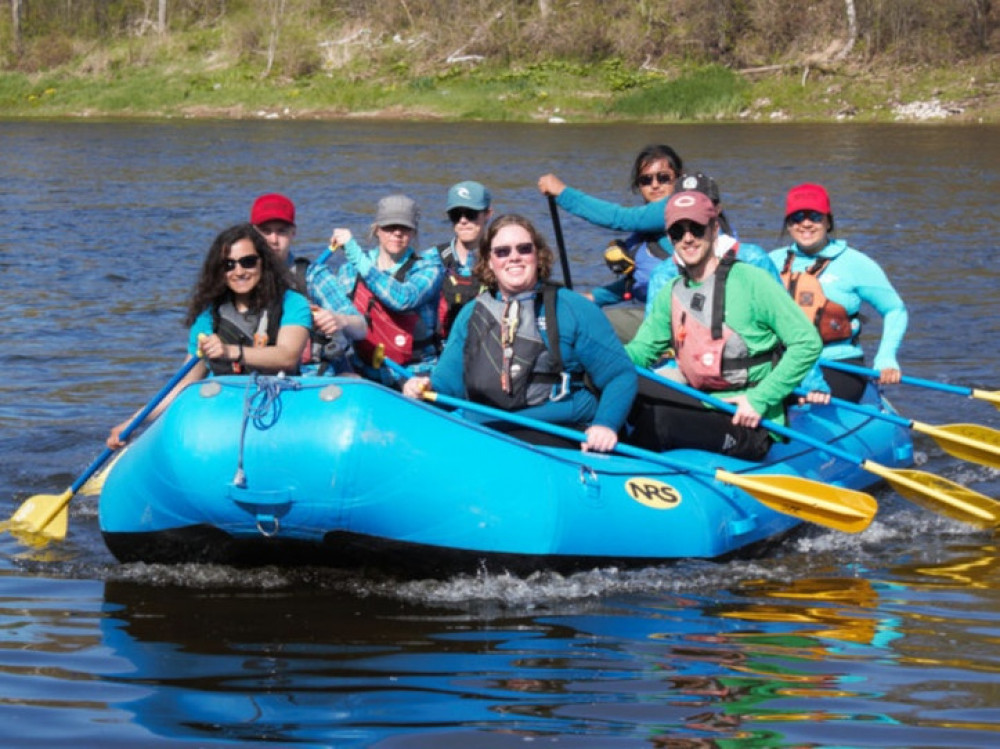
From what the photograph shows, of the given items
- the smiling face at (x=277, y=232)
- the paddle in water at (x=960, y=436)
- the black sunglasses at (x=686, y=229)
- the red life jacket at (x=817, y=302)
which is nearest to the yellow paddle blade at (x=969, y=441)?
the paddle in water at (x=960, y=436)

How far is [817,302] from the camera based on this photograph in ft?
25.7

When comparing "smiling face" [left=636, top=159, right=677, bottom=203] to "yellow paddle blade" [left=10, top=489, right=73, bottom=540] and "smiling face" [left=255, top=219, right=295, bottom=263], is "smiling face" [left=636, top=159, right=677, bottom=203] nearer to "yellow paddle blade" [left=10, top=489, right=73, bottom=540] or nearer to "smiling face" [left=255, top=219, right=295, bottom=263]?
"smiling face" [left=255, top=219, right=295, bottom=263]

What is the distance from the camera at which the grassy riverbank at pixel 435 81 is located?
106 feet

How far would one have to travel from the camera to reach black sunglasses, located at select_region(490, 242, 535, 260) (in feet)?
18.8

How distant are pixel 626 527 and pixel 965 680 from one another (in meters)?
1.49

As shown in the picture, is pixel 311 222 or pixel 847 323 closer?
pixel 847 323

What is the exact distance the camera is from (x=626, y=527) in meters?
5.92

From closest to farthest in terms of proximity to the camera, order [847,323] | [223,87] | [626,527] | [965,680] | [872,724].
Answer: [872,724]
[965,680]
[626,527]
[847,323]
[223,87]

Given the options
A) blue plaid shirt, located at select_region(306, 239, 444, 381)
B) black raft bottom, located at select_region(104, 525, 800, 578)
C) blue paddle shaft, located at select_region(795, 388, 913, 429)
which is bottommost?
black raft bottom, located at select_region(104, 525, 800, 578)

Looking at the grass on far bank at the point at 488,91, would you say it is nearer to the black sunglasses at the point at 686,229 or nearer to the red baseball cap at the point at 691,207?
the black sunglasses at the point at 686,229

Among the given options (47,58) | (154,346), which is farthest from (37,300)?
(47,58)

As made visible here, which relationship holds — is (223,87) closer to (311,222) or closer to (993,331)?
(311,222)

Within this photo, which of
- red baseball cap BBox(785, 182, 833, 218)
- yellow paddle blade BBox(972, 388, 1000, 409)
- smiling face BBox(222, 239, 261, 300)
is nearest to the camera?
smiling face BBox(222, 239, 261, 300)

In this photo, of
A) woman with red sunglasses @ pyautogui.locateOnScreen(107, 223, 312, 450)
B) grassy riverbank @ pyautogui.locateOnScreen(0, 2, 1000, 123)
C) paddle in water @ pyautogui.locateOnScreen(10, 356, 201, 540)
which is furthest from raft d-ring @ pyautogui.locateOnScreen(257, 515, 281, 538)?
grassy riverbank @ pyautogui.locateOnScreen(0, 2, 1000, 123)
